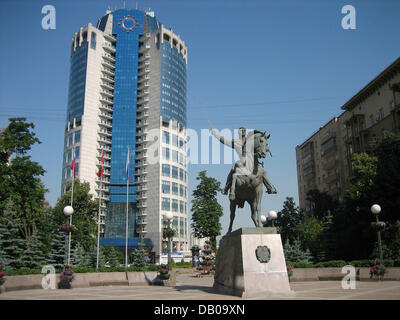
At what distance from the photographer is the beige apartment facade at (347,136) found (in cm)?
4884

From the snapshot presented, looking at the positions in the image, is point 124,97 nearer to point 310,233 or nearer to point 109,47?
point 109,47

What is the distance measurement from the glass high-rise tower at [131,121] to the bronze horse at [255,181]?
7764 cm

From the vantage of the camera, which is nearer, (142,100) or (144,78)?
(142,100)

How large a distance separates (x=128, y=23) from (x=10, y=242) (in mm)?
89319

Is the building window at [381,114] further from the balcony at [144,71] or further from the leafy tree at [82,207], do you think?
the balcony at [144,71]

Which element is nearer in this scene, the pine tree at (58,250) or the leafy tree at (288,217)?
the pine tree at (58,250)

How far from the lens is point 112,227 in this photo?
9319 cm

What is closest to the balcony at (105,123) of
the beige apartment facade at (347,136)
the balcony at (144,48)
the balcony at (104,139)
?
the balcony at (104,139)

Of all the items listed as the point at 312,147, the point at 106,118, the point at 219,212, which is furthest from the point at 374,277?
the point at 106,118

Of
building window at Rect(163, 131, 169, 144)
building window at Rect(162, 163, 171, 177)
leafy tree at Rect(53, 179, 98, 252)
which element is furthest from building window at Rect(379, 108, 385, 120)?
building window at Rect(163, 131, 169, 144)

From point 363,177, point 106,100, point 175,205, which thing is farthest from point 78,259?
point 106,100

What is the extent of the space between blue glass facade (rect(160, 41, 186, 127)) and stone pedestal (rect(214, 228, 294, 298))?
87.1 m

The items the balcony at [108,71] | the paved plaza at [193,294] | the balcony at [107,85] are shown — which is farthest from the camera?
the balcony at [108,71]

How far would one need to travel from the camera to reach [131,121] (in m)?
103
